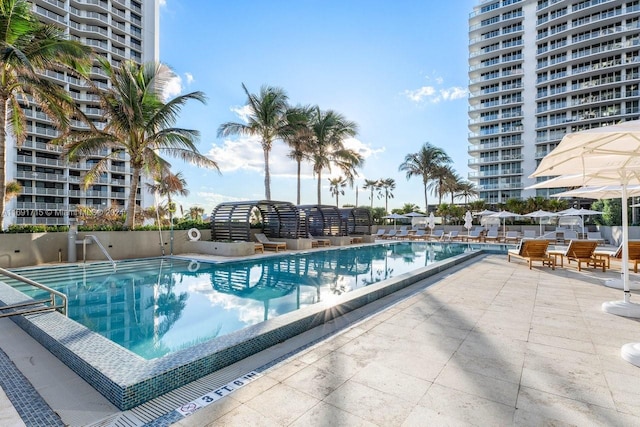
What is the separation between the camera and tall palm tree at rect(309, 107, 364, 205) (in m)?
22.8

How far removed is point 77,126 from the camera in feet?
129

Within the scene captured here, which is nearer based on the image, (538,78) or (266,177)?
(266,177)

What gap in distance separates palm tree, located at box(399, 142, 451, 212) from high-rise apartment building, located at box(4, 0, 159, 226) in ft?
107

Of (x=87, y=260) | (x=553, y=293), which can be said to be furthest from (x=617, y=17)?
(x=87, y=260)

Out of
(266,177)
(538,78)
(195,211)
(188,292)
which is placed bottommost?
(188,292)

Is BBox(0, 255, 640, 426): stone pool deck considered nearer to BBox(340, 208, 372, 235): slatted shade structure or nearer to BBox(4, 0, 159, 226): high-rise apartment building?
BBox(340, 208, 372, 235): slatted shade structure

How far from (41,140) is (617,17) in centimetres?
7195

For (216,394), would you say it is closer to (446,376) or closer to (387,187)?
(446,376)

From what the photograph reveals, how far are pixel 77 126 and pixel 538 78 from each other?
63279 millimetres

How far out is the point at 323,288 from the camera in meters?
8.22

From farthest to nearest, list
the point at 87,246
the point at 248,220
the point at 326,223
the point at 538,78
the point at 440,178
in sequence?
the point at 538,78 → the point at 440,178 → the point at 326,223 → the point at 248,220 → the point at 87,246

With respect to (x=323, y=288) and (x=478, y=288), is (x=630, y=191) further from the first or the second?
(x=323, y=288)

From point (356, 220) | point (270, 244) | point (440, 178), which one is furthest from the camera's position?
point (440, 178)

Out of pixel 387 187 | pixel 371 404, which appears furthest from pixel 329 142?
pixel 387 187
